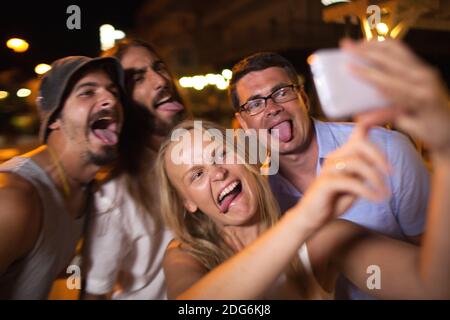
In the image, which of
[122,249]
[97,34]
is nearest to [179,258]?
[122,249]

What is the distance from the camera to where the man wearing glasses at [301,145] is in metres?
1.22

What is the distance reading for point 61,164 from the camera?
1126 mm

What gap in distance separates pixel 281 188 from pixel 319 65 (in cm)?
81

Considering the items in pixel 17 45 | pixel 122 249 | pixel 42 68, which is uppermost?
pixel 17 45

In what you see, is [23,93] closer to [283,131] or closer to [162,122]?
[162,122]

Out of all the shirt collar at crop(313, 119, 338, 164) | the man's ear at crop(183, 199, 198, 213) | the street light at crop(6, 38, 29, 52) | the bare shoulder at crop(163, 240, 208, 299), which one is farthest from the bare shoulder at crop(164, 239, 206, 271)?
the street light at crop(6, 38, 29, 52)

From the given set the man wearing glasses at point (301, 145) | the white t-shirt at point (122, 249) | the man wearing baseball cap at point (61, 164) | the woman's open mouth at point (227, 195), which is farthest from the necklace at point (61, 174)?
the man wearing glasses at point (301, 145)

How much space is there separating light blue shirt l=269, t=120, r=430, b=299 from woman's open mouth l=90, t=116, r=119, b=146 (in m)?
0.58

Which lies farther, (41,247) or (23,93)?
(23,93)

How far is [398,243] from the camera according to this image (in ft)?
3.11

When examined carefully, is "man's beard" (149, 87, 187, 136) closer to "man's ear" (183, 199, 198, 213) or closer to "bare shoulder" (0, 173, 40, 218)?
"man's ear" (183, 199, 198, 213)

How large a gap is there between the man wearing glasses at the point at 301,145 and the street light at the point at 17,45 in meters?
0.79

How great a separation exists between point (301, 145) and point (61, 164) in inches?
32.4
